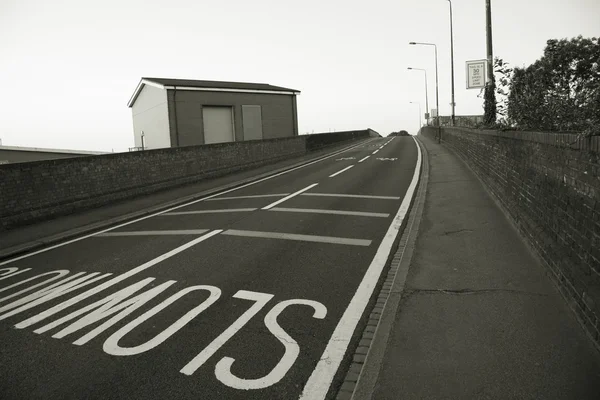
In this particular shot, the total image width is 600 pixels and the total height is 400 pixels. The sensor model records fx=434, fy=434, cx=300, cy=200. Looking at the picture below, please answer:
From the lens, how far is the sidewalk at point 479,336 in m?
3.44

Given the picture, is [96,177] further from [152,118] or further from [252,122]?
[252,122]

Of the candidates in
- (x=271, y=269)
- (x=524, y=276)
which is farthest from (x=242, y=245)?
(x=524, y=276)

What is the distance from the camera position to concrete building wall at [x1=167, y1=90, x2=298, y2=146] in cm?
2989

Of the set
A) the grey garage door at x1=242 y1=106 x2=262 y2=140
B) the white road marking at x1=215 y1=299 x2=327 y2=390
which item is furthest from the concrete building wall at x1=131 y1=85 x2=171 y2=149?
the white road marking at x1=215 y1=299 x2=327 y2=390

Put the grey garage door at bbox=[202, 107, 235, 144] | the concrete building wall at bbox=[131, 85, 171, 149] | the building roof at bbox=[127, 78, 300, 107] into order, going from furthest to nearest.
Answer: the grey garage door at bbox=[202, 107, 235, 144] → the concrete building wall at bbox=[131, 85, 171, 149] → the building roof at bbox=[127, 78, 300, 107]

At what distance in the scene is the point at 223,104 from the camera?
32.4 m

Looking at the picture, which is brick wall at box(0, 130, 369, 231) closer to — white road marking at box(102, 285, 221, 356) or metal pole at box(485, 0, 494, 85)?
white road marking at box(102, 285, 221, 356)

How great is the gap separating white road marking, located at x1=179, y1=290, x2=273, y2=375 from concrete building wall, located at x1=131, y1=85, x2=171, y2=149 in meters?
26.2

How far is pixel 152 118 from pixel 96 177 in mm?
20974

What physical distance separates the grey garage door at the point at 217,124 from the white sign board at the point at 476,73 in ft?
69.1

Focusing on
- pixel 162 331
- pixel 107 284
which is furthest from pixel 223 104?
pixel 162 331

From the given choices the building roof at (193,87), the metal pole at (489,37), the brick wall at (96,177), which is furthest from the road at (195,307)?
the building roof at (193,87)

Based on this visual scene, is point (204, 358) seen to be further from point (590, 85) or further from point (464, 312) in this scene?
point (590, 85)

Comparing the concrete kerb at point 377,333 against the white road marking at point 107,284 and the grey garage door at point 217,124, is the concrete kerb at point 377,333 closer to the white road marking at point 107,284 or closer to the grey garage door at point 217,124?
the white road marking at point 107,284
